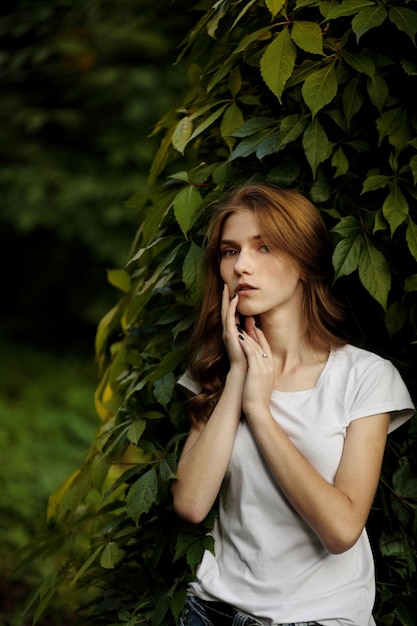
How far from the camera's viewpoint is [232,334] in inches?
78.4

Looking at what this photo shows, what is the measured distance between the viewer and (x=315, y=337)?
2.04 meters

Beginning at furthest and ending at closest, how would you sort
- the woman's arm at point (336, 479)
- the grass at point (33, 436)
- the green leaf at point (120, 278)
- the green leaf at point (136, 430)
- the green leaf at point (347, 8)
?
the grass at point (33, 436), the green leaf at point (120, 278), the green leaf at point (136, 430), the green leaf at point (347, 8), the woman's arm at point (336, 479)

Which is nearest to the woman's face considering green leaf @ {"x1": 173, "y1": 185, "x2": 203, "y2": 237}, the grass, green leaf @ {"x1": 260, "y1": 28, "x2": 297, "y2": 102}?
green leaf @ {"x1": 173, "y1": 185, "x2": 203, "y2": 237}

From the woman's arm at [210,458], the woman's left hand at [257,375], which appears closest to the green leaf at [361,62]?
the woman's left hand at [257,375]

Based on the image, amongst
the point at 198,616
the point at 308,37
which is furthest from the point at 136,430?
the point at 308,37

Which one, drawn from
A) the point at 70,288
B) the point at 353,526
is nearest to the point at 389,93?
the point at 353,526

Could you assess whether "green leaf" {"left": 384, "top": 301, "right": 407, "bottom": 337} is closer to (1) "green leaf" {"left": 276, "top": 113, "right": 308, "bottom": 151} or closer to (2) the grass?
(1) "green leaf" {"left": 276, "top": 113, "right": 308, "bottom": 151}

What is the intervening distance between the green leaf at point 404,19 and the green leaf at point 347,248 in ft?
1.50

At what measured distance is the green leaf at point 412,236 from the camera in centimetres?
191

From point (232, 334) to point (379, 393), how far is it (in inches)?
15.5

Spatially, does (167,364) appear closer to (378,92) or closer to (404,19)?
(378,92)

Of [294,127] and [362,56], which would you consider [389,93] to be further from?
[294,127]

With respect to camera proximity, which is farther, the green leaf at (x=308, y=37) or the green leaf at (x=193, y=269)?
the green leaf at (x=193, y=269)

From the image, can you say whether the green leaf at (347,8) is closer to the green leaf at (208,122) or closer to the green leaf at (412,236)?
the green leaf at (208,122)
